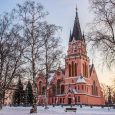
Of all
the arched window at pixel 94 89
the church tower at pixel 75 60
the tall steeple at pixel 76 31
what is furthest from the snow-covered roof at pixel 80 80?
the tall steeple at pixel 76 31

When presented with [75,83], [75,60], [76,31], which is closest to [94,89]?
[75,83]

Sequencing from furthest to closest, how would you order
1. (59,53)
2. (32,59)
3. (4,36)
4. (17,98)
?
(17,98) → (59,53) → (32,59) → (4,36)

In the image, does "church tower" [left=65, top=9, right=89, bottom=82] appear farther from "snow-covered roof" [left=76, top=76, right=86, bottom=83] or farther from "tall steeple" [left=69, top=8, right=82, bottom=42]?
"snow-covered roof" [left=76, top=76, right=86, bottom=83]

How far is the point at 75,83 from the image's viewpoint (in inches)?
3809

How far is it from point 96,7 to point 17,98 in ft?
257

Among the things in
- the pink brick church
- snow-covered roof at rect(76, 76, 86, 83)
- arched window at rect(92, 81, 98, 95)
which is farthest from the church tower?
arched window at rect(92, 81, 98, 95)

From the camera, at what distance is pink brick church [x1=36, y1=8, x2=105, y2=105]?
3716 inches

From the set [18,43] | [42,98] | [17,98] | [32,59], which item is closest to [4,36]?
[18,43]

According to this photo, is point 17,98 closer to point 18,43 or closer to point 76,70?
point 76,70

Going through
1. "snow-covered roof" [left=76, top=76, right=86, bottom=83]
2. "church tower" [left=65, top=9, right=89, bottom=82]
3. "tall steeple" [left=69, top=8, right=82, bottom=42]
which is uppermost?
"tall steeple" [left=69, top=8, right=82, bottom=42]

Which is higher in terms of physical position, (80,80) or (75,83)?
(80,80)

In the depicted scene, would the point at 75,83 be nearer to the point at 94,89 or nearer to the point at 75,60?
the point at 75,60

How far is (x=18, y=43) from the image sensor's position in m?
34.3

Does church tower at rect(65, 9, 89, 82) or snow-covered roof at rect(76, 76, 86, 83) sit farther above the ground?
church tower at rect(65, 9, 89, 82)
